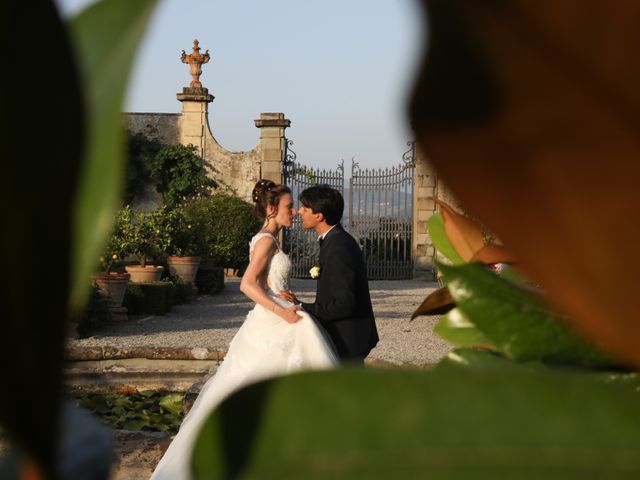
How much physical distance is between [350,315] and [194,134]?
13392 millimetres

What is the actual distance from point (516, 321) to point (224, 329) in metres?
9.31

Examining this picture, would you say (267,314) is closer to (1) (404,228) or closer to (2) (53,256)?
(2) (53,256)

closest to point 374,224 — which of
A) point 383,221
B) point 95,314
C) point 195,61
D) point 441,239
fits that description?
point 383,221

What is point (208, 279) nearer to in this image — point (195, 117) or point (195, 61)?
point (195, 117)

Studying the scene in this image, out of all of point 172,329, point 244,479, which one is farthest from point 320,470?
point 172,329

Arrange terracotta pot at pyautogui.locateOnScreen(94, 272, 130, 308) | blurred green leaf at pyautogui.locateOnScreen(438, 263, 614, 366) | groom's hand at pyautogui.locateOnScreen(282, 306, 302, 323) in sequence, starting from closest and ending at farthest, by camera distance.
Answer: blurred green leaf at pyautogui.locateOnScreen(438, 263, 614, 366) < groom's hand at pyautogui.locateOnScreen(282, 306, 302, 323) < terracotta pot at pyautogui.locateOnScreen(94, 272, 130, 308)

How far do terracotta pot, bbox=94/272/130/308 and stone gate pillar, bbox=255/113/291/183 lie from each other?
7.91 m

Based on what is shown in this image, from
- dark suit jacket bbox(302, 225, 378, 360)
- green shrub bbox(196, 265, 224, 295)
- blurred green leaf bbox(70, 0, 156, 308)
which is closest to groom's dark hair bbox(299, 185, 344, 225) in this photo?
dark suit jacket bbox(302, 225, 378, 360)

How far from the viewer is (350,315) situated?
17.8 ft

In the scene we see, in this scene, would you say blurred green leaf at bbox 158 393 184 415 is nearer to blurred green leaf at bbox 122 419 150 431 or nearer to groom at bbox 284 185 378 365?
blurred green leaf at bbox 122 419 150 431

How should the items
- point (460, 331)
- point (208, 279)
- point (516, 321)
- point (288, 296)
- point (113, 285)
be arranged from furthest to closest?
1. point (208, 279)
2. point (113, 285)
3. point (288, 296)
4. point (460, 331)
5. point (516, 321)

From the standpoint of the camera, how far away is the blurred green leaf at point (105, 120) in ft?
0.60

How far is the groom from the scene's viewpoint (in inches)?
209

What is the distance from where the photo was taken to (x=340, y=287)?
527cm
